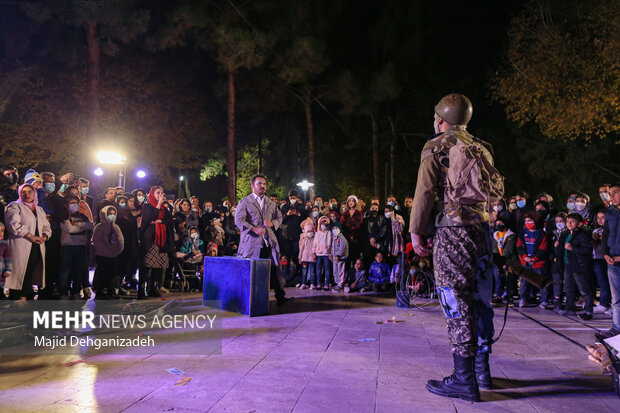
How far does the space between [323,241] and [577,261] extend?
5454 mm

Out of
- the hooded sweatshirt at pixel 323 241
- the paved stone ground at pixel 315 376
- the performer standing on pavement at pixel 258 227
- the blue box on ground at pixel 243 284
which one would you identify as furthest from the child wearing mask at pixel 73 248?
the hooded sweatshirt at pixel 323 241

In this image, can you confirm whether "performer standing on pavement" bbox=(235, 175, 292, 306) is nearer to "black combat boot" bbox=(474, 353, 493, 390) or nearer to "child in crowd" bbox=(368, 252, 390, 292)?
"child in crowd" bbox=(368, 252, 390, 292)

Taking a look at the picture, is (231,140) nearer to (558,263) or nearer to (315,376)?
(558,263)

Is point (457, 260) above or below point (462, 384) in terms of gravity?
above

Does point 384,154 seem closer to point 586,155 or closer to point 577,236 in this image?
point 586,155

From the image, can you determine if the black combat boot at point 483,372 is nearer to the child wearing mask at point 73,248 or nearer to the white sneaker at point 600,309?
the white sneaker at point 600,309

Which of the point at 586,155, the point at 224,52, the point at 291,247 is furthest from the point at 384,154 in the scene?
the point at 291,247

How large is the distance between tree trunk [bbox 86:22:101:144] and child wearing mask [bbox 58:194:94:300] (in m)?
11.6

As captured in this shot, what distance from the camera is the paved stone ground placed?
3.94 metres

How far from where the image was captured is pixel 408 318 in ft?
A: 26.8

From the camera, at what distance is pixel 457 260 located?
4180mm

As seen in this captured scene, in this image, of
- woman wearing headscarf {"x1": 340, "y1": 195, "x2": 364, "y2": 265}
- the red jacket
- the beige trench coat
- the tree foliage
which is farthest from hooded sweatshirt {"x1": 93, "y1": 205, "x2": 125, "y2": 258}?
the tree foliage

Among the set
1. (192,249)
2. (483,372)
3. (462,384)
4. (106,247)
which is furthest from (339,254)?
(462,384)

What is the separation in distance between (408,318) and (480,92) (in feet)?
92.2
